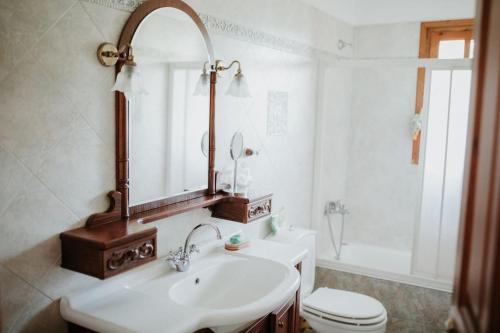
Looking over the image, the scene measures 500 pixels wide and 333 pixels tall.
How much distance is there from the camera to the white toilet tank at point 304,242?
306 cm

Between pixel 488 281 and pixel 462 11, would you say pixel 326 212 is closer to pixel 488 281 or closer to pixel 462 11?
pixel 462 11

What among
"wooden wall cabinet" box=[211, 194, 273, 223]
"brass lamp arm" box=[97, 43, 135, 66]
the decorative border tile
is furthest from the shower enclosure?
"brass lamp arm" box=[97, 43, 135, 66]

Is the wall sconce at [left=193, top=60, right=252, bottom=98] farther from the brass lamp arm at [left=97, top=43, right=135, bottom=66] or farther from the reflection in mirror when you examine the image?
the brass lamp arm at [left=97, top=43, right=135, bottom=66]

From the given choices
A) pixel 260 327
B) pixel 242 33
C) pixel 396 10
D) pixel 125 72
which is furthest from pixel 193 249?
pixel 396 10

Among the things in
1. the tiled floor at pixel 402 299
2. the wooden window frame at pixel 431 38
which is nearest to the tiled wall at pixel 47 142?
the tiled floor at pixel 402 299

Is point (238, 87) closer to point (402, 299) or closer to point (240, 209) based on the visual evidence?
point (240, 209)

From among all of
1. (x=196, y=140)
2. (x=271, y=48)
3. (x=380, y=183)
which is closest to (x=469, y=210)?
(x=196, y=140)

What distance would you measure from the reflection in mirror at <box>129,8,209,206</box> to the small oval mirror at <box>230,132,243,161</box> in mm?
246

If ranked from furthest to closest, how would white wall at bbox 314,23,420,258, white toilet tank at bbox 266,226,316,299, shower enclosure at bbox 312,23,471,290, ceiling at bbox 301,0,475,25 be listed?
white wall at bbox 314,23,420,258, ceiling at bbox 301,0,475,25, shower enclosure at bbox 312,23,471,290, white toilet tank at bbox 266,226,316,299

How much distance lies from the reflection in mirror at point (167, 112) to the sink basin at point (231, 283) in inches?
16.4

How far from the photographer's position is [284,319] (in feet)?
7.54

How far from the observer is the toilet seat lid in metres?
2.61

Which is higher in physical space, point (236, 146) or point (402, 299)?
point (236, 146)

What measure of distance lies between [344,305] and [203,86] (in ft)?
4.92
